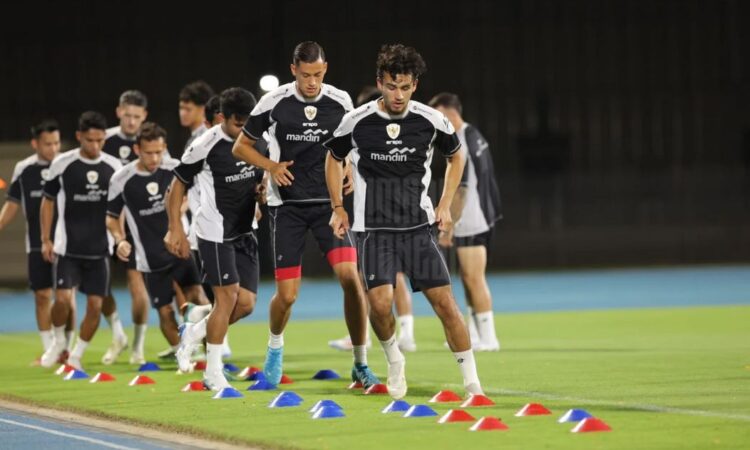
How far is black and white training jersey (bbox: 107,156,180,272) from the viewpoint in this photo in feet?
42.9

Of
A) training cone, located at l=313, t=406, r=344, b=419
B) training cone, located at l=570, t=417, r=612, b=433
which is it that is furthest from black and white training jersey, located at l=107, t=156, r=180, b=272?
training cone, located at l=570, t=417, r=612, b=433

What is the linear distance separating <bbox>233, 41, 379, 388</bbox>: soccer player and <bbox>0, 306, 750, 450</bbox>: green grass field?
65 cm

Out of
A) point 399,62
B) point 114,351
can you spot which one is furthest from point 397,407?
point 114,351

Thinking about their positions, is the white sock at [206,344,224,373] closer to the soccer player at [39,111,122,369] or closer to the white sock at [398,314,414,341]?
the soccer player at [39,111,122,369]

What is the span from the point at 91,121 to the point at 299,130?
321cm

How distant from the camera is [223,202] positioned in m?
11.0

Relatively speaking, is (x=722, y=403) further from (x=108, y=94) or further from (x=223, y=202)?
(x=108, y=94)

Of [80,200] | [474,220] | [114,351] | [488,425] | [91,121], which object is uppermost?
[91,121]

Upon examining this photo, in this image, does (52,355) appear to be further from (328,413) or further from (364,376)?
(328,413)

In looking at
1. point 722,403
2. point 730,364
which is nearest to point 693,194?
point 730,364

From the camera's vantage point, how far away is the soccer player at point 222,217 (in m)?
10.8

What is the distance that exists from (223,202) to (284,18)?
727 inches

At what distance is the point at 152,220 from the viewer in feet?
43.5

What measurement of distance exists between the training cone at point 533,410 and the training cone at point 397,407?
2.45 ft
